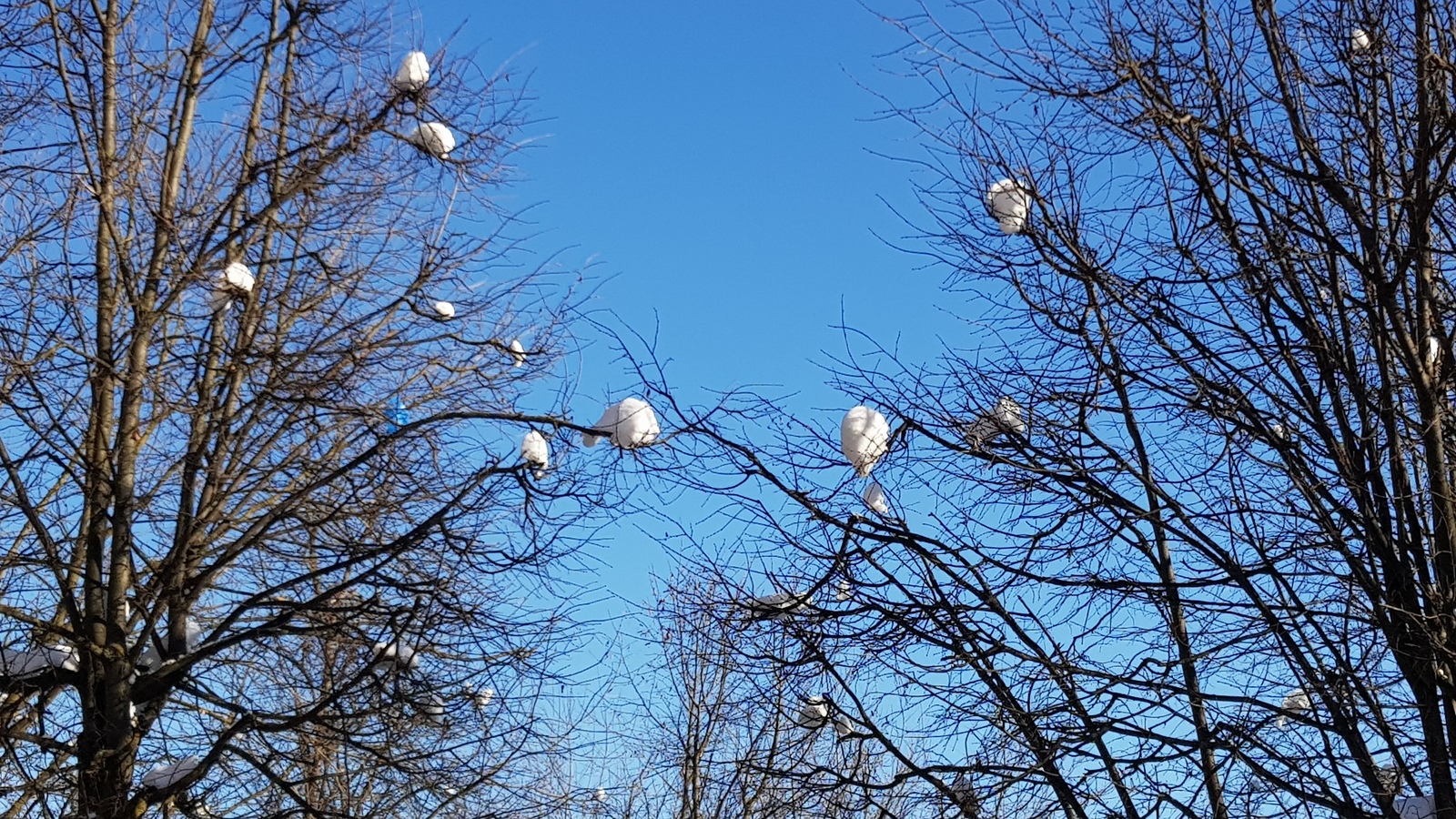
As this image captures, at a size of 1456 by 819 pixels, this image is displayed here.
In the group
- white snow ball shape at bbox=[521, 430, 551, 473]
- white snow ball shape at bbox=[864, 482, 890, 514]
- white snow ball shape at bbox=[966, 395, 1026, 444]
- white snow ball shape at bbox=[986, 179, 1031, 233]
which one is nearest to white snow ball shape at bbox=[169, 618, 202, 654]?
white snow ball shape at bbox=[521, 430, 551, 473]

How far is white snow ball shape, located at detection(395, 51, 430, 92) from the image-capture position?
6.57 metres

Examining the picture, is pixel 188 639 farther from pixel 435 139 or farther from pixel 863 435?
pixel 863 435

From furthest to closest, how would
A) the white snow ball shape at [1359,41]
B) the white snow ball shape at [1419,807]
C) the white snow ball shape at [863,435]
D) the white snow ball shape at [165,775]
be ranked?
the white snow ball shape at [165,775] < the white snow ball shape at [863,435] < the white snow ball shape at [1359,41] < the white snow ball shape at [1419,807]

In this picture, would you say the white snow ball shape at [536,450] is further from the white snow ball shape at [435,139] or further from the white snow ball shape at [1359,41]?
the white snow ball shape at [1359,41]

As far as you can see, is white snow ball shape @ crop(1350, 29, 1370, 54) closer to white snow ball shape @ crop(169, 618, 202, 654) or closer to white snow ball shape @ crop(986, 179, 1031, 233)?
white snow ball shape @ crop(986, 179, 1031, 233)

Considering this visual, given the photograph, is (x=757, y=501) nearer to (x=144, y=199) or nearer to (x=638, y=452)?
(x=638, y=452)

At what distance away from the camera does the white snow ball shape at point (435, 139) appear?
254 inches

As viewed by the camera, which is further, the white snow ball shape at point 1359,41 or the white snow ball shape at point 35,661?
the white snow ball shape at point 35,661

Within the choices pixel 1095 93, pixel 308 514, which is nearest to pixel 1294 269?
pixel 1095 93

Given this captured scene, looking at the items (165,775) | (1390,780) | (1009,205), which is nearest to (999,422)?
(1009,205)

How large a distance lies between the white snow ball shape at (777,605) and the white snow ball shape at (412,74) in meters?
3.40

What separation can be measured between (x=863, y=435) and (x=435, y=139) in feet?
10.1

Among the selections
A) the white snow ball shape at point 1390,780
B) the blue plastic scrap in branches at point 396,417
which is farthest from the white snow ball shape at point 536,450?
the white snow ball shape at point 1390,780

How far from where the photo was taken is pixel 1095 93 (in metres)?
4.18
